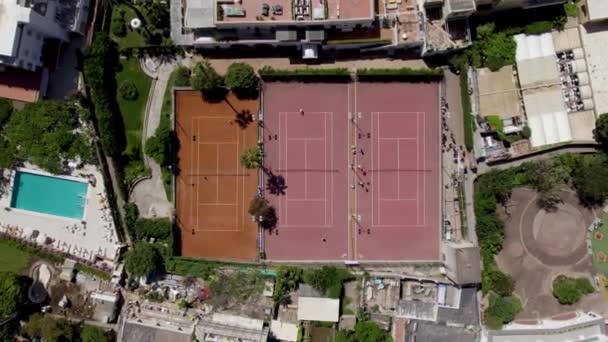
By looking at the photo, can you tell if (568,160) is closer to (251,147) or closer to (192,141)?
(251,147)

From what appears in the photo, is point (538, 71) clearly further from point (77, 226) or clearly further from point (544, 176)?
point (77, 226)

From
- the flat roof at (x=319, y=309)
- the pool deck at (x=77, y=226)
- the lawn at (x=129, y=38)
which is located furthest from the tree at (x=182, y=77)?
the flat roof at (x=319, y=309)

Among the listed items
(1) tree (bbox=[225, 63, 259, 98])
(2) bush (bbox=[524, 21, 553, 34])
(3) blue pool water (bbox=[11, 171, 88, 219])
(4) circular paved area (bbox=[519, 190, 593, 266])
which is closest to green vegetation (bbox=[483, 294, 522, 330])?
(4) circular paved area (bbox=[519, 190, 593, 266])

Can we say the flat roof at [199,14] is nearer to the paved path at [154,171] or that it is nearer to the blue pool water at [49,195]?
the paved path at [154,171]

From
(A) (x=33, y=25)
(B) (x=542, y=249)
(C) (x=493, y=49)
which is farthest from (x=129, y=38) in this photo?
(B) (x=542, y=249)

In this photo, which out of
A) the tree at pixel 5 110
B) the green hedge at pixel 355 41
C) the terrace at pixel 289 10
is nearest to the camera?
the terrace at pixel 289 10

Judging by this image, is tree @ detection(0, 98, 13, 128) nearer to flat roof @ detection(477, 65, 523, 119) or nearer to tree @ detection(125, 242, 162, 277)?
tree @ detection(125, 242, 162, 277)
